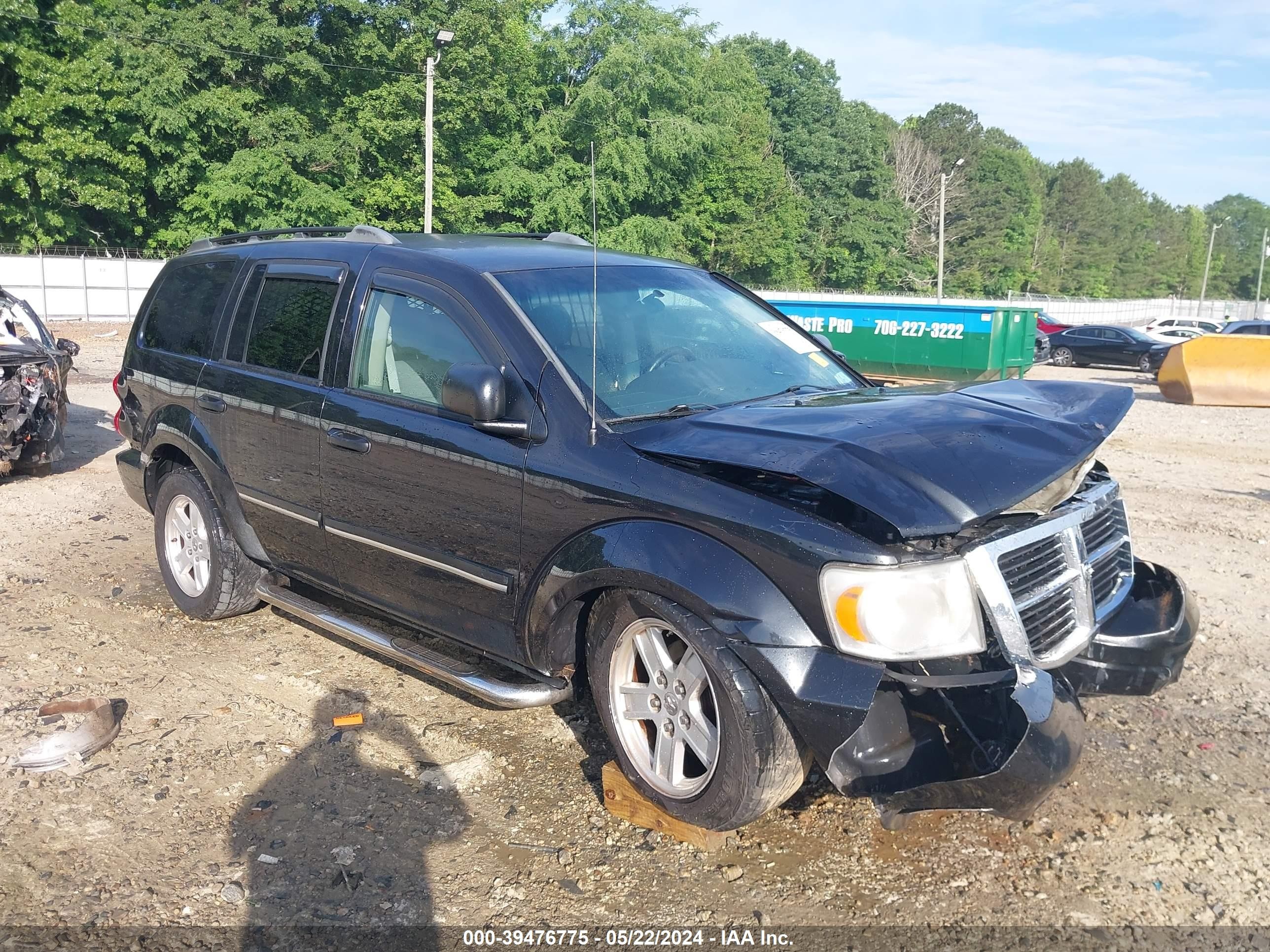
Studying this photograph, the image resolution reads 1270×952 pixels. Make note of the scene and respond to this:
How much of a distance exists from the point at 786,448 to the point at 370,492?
6.26 ft

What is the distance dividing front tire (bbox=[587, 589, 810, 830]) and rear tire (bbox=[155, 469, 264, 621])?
2.53 metres

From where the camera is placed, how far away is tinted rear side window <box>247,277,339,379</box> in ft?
15.4

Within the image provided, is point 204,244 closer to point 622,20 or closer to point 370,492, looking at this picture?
point 370,492

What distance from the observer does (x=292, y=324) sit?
4.88 meters

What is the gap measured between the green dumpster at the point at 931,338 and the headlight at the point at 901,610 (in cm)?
1679

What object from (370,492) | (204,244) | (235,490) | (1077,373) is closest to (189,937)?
(370,492)

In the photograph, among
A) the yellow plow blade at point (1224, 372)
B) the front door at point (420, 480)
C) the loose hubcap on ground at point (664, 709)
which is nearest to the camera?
the loose hubcap on ground at point (664, 709)

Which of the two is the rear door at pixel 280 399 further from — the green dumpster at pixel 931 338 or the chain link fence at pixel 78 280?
the chain link fence at pixel 78 280

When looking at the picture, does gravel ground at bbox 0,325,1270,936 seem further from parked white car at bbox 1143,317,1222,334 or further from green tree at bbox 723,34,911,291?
green tree at bbox 723,34,911,291

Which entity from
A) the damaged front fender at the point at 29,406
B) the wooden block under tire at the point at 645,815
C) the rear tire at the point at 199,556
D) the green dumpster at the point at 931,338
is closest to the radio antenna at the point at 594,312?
the wooden block under tire at the point at 645,815

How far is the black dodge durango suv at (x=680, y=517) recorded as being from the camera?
3047 mm

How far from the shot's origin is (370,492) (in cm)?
435

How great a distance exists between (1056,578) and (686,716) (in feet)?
4.06

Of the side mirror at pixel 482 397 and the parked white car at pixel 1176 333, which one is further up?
A: the side mirror at pixel 482 397
